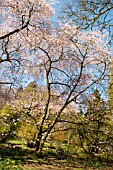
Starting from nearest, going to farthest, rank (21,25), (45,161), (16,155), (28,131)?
(21,25), (45,161), (16,155), (28,131)

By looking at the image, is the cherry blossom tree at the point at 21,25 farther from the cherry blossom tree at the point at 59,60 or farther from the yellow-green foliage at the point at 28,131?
the yellow-green foliage at the point at 28,131

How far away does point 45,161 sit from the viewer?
31.7 feet

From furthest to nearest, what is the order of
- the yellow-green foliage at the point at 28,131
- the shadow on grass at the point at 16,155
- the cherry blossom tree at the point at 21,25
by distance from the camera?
the yellow-green foliage at the point at 28,131, the shadow on grass at the point at 16,155, the cherry blossom tree at the point at 21,25

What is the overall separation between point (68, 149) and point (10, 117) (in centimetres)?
378

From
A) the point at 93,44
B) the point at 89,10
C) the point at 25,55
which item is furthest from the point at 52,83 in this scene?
the point at 89,10

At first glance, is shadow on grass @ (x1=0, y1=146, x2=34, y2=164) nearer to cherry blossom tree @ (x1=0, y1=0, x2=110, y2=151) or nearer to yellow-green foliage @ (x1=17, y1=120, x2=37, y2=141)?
cherry blossom tree @ (x1=0, y1=0, x2=110, y2=151)

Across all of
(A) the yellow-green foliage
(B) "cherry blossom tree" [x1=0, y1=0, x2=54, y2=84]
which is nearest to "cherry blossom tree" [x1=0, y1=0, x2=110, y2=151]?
(B) "cherry blossom tree" [x1=0, y1=0, x2=54, y2=84]

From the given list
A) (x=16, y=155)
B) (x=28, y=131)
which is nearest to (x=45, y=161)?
(x=16, y=155)

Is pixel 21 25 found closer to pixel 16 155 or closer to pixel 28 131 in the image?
pixel 16 155

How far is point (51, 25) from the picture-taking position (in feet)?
30.7

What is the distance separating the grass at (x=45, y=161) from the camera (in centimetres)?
793

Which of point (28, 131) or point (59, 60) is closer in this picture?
point (59, 60)

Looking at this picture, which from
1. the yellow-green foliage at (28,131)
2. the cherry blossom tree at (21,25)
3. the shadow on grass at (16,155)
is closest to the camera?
the cherry blossom tree at (21,25)

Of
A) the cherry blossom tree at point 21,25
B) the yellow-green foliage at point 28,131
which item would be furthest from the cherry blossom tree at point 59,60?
the yellow-green foliage at point 28,131
